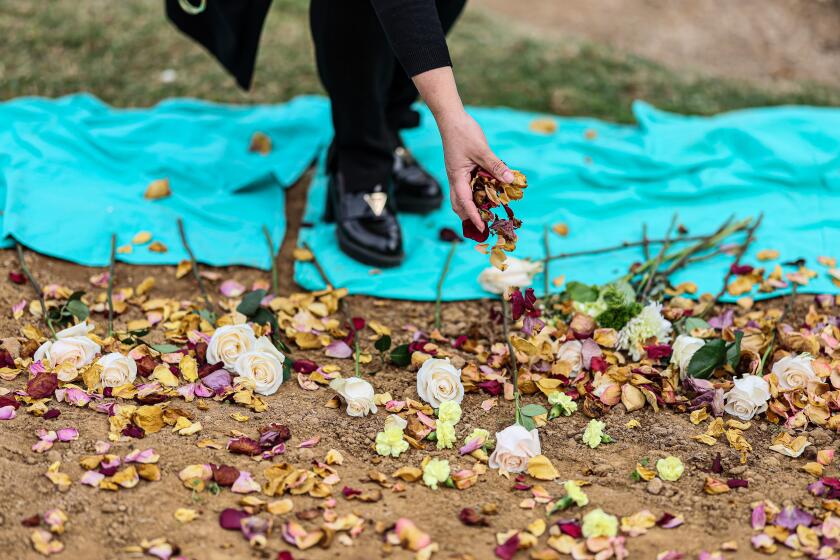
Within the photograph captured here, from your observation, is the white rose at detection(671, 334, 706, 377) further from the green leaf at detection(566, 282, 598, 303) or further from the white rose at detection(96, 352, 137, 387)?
the white rose at detection(96, 352, 137, 387)

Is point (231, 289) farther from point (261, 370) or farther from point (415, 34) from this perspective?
point (415, 34)

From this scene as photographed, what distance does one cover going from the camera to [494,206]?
1.80 metres

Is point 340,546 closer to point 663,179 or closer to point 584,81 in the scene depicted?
point 663,179

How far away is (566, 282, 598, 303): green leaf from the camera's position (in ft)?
7.73

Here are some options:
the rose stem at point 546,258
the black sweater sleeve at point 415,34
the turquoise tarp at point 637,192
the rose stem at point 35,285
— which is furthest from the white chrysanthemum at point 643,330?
the rose stem at point 35,285

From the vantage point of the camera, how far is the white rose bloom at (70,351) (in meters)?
1.96

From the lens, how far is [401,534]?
155 cm

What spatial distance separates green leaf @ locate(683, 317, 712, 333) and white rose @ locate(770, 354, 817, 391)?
0.25 metres

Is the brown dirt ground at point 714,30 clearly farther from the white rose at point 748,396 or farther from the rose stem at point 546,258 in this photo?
the white rose at point 748,396

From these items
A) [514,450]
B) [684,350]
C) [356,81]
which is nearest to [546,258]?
[684,350]

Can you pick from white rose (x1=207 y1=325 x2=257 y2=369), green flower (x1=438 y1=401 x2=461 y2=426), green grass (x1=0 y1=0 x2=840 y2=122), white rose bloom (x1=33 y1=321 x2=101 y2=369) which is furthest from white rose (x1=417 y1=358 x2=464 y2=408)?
green grass (x1=0 y1=0 x2=840 y2=122)

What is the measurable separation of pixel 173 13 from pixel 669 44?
2.76 m

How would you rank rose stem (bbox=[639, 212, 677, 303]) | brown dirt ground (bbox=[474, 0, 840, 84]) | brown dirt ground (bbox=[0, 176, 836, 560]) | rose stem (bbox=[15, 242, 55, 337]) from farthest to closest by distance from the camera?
brown dirt ground (bbox=[474, 0, 840, 84]) < rose stem (bbox=[639, 212, 677, 303]) < rose stem (bbox=[15, 242, 55, 337]) < brown dirt ground (bbox=[0, 176, 836, 560])

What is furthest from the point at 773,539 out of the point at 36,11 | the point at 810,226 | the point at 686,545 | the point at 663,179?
the point at 36,11
